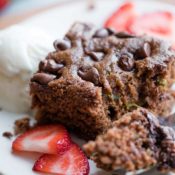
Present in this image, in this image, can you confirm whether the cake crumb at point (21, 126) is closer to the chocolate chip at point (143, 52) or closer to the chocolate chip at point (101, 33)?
the chocolate chip at point (101, 33)

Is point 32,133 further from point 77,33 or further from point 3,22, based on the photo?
point 3,22

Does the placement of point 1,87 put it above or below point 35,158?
above

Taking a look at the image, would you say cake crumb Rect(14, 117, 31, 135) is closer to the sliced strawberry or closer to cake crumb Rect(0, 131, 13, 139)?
cake crumb Rect(0, 131, 13, 139)

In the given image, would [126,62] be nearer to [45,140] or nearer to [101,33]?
[101,33]

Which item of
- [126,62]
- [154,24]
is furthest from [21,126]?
[154,24]

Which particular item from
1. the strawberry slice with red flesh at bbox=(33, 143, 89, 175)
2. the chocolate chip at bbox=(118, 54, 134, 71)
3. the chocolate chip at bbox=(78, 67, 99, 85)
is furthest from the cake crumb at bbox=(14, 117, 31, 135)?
the chocolate chip at bbox=(118, 54, 134, 71)

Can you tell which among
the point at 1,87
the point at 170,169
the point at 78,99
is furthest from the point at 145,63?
the point at 1,87
